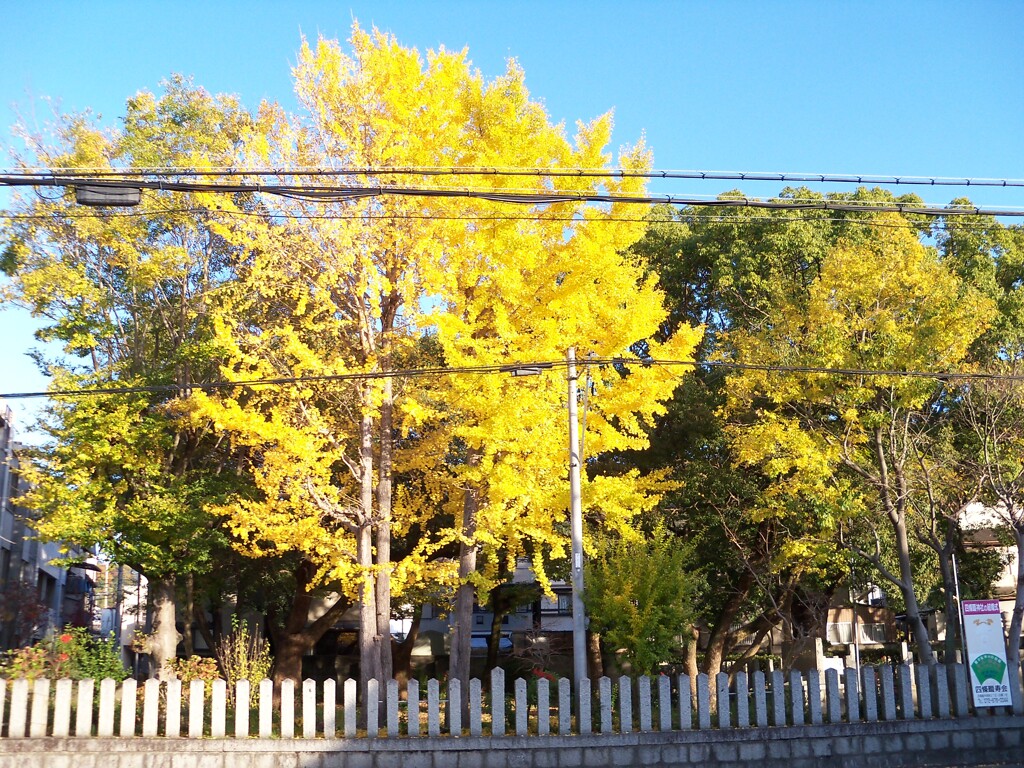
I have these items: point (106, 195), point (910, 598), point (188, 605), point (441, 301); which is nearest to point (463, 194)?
point (106, 195)

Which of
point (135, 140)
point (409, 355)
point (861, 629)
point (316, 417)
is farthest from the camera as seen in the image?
point (861, 629)

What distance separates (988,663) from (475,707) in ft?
26.6

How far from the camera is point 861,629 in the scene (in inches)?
1296

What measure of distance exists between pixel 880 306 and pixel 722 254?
665 cm

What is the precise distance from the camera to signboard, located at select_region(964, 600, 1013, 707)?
49.0 ft

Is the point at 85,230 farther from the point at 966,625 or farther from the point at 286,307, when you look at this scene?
the point at 966,625

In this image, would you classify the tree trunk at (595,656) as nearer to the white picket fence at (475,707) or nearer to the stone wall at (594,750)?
the white picket fence at (475,707)

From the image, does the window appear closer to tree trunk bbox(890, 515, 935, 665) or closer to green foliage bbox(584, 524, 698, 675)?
tree trunk bbox(890, 515, 935, 665)

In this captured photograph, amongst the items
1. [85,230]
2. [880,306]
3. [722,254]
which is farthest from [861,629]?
[85,230]

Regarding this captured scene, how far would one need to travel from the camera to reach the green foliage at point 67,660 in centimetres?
1368

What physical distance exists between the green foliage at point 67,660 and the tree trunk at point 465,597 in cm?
542

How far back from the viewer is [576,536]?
47.9ft

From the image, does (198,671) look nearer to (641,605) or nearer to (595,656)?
(641,605)

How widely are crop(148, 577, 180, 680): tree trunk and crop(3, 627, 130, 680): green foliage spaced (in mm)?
4967
